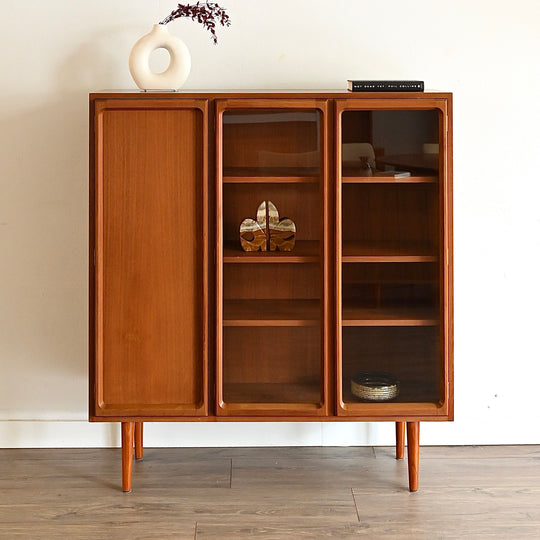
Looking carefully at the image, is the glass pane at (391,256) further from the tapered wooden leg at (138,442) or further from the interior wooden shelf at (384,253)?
the tapered wooden leg at (138,442)

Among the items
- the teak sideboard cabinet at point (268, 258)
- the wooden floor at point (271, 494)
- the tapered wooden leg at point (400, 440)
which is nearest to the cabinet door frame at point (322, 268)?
the teak sideboard cabinet at point (268, 258)

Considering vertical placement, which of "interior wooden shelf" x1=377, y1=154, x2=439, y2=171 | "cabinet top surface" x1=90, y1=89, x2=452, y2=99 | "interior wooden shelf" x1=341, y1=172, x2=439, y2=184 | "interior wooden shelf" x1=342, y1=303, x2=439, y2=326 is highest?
"cabinet top surface" x1=90, y1=89, x2=452, y2=99

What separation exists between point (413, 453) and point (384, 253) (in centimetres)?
62

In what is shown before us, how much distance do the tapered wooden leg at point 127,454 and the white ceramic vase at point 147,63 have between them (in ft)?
3.48

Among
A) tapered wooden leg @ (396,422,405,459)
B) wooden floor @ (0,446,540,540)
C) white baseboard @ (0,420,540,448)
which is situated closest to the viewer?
wooden floor @ (0,446,540,540)

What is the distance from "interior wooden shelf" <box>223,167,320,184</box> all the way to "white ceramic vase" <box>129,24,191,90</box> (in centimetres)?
36

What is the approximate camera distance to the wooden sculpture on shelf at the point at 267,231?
2312 mm

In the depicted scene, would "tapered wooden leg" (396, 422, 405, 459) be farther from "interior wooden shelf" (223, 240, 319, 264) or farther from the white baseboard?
"interior wooden shelf" (223, 240, 319, 264)

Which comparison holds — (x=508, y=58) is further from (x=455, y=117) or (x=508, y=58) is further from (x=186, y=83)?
(x=186, y=83)

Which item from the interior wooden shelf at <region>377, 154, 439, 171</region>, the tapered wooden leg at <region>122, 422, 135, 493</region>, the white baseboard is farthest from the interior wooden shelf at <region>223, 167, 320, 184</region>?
the white baseboard

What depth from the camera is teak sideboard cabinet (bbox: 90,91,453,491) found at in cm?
223

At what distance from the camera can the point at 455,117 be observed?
2639mm

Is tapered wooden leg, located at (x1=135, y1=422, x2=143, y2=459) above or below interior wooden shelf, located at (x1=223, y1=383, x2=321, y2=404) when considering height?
below

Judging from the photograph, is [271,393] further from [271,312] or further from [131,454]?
[131,454]
